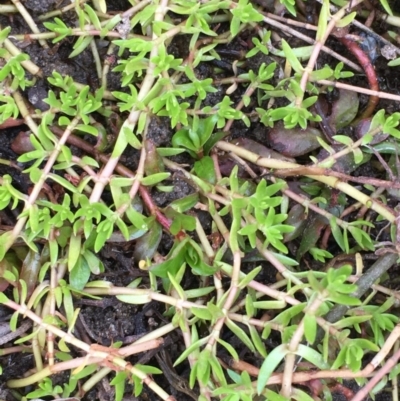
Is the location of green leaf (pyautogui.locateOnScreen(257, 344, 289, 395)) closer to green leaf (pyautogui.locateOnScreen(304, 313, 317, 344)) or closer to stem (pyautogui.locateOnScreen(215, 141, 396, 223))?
green leaf (pyautogui.locateOnScreen(304, 313, 317, 344))

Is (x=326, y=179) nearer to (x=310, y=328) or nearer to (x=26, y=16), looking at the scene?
(x=310, y=328)

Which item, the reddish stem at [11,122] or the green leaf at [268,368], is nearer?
the green leaf at [268,368]

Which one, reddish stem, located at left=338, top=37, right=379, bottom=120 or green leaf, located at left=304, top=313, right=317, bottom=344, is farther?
reddish stem, located at left=338, top=37, right=379, bottom=120

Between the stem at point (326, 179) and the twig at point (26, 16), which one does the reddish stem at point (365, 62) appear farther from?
the twig at point (26, 16)

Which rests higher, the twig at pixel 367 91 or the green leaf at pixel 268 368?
the twig at pixel 367 91

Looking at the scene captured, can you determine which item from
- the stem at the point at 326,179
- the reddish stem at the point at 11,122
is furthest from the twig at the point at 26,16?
the stem at the point at 326,179

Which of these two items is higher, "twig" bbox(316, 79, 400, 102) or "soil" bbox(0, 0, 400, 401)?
"twig" bbox(316, 79, 400, 102)

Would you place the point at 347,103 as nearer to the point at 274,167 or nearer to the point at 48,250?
the point at 274,167

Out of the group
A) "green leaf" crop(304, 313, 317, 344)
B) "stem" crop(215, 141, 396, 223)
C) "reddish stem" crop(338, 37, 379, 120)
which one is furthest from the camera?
"reddish stem" crop(338, 37, 379, 120)

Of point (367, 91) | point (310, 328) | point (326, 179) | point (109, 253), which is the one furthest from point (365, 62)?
point (109, 253)

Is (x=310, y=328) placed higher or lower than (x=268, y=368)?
higher

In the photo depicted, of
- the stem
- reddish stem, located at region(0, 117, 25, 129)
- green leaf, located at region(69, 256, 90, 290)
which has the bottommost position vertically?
green leaf, located at region(69, 256, 90, 290)

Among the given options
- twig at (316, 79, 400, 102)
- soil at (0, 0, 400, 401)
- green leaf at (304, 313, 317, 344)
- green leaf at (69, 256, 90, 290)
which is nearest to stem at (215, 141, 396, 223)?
soil at (0, 0, 400, 401)
